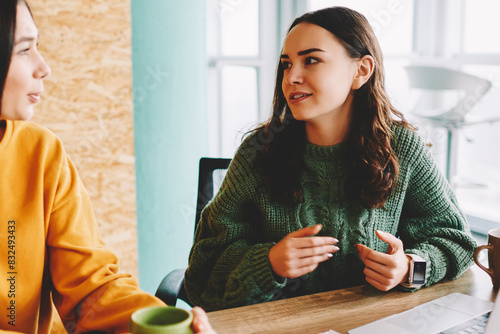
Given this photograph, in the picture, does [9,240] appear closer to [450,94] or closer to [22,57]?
[22,57]

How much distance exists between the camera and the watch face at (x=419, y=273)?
1.13m

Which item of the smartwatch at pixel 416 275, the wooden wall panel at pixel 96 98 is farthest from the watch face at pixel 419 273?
the wooden wall panel at pixel 96 98

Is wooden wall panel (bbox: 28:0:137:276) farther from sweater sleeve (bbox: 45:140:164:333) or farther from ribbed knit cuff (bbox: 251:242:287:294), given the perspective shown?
ribbed knit cuff (bbox: 251:242:287:294)

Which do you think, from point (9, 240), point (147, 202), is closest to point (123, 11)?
point (147, 202)

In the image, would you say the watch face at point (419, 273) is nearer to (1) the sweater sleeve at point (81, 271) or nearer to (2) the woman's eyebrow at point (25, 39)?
(1) the sweater sleeve at point (81, 271)

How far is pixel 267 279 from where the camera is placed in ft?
3.86

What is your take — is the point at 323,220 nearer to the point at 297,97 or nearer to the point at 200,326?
the point at 297,97

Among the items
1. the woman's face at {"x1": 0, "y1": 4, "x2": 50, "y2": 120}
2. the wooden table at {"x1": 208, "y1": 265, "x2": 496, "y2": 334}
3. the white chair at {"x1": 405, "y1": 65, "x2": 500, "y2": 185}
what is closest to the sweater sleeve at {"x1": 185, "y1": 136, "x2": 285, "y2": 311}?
the wooden table at {"x1": 208, "y1": 265, "x2": 496, "y2": 334}

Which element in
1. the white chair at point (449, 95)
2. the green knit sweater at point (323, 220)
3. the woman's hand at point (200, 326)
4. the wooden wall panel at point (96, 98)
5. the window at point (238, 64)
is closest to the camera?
the woman's hand at point (200, 326)

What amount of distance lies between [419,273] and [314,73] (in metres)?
0.56

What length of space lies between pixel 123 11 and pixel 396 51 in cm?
252

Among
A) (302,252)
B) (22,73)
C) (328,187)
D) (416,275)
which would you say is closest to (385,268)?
(416,275)

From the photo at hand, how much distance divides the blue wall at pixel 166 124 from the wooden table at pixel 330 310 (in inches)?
71.1

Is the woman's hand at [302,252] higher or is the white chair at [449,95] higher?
the white chair at [449,95]
